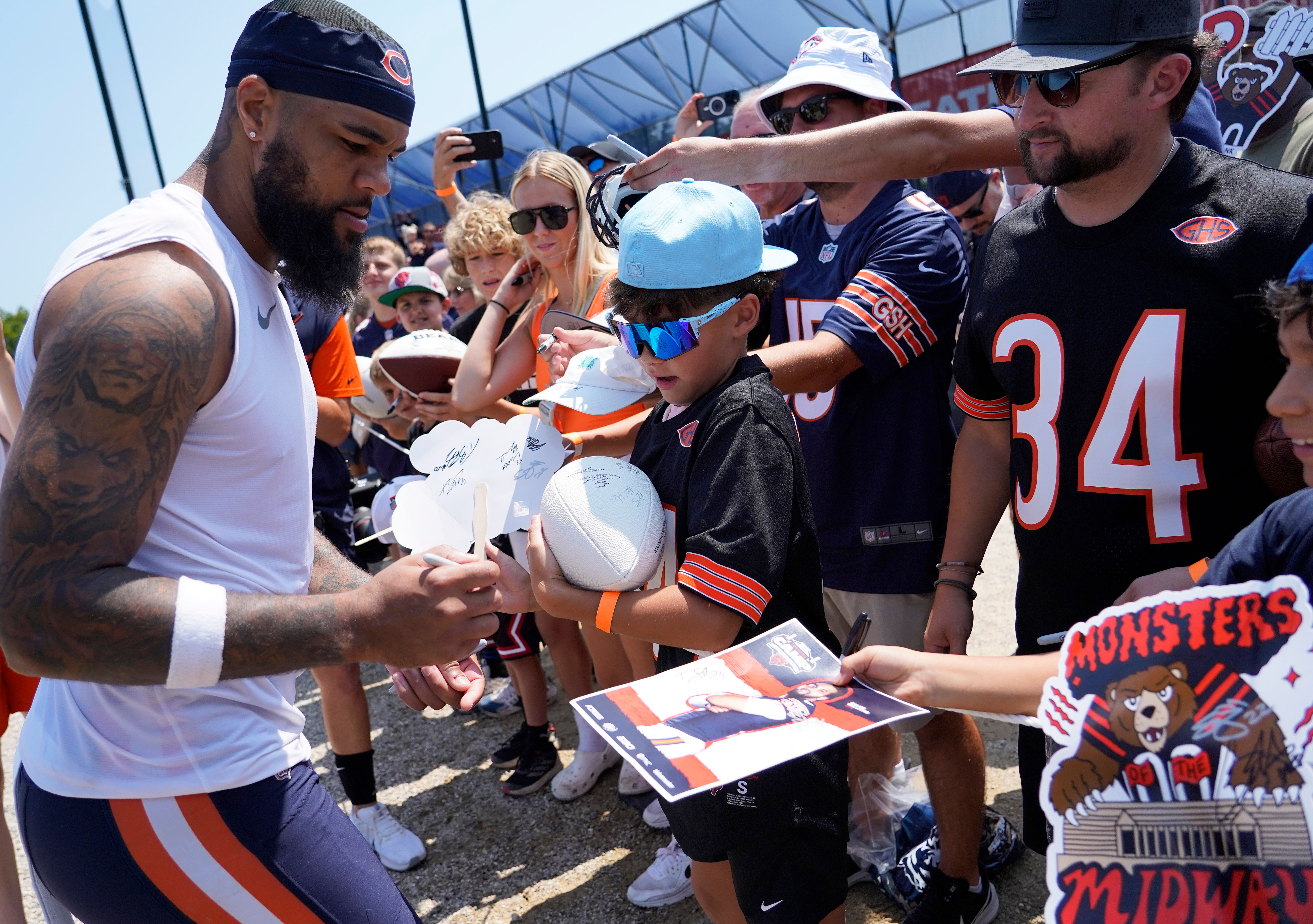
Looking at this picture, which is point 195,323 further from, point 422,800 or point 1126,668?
point 422,800

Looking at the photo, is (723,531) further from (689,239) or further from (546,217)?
(546,217)

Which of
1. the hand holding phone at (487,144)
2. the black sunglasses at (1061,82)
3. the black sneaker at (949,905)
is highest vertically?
the black sunglasses at (1061,82)

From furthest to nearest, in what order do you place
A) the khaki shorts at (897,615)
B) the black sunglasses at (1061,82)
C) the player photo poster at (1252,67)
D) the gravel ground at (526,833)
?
1. the player photo poster at (1252,67)
2. the gravel ground at (526,833)
3. the khaki shorts at (897,615)
4. the black sunglasses at (1061,82)

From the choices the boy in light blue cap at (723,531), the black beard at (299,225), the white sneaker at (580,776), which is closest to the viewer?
the black beard at (299,225)

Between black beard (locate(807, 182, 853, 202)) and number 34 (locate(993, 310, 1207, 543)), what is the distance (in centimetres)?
103

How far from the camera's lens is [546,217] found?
3.68 meters

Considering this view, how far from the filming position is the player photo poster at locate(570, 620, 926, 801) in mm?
1358

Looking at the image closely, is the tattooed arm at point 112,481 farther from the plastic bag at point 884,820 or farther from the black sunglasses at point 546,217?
the black sunglasses at point 546,217

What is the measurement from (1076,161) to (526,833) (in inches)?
124

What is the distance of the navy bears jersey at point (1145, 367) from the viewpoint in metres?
1.77

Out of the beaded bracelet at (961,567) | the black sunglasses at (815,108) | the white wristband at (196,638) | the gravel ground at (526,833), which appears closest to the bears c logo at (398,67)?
the white wristband at (196,638)

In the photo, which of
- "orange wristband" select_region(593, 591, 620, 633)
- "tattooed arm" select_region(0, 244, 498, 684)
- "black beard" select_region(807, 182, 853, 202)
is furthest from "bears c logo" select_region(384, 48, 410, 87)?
"black beard" select_region(807, 182, 853, 202)

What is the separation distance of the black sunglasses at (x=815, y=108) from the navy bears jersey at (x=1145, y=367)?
104cm
